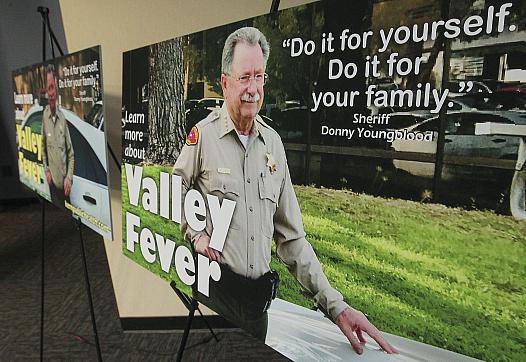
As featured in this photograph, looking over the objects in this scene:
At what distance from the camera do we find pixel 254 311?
1.11 meters

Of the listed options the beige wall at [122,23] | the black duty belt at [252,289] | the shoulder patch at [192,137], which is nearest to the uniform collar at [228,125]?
the shoulder patch at [192,137]

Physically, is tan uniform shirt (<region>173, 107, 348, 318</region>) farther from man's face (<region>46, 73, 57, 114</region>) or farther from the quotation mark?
man's face (<region>46, 73, 57, 114</region>)

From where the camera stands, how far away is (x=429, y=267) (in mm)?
753

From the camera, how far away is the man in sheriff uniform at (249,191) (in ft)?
3.30

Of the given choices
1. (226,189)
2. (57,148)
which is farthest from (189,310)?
(57,148)

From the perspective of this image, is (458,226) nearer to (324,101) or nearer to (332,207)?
(332,207)

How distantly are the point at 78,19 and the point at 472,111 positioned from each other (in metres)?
2.04

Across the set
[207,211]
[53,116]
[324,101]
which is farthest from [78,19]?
[324,101]

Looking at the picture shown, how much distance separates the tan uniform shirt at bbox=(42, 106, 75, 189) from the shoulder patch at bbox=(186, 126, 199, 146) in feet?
2.77

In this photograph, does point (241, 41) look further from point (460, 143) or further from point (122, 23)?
point (122, 23)

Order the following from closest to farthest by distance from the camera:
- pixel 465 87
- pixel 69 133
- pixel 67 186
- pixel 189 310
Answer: pixel 465 87 → pixel 189 310 → pixel 69 133 → pixel 67 186

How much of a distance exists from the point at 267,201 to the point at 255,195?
0.12ft

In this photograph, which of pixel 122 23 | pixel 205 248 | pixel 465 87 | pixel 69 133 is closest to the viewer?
pixel 465 87

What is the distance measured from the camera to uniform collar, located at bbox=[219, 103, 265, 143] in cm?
106
